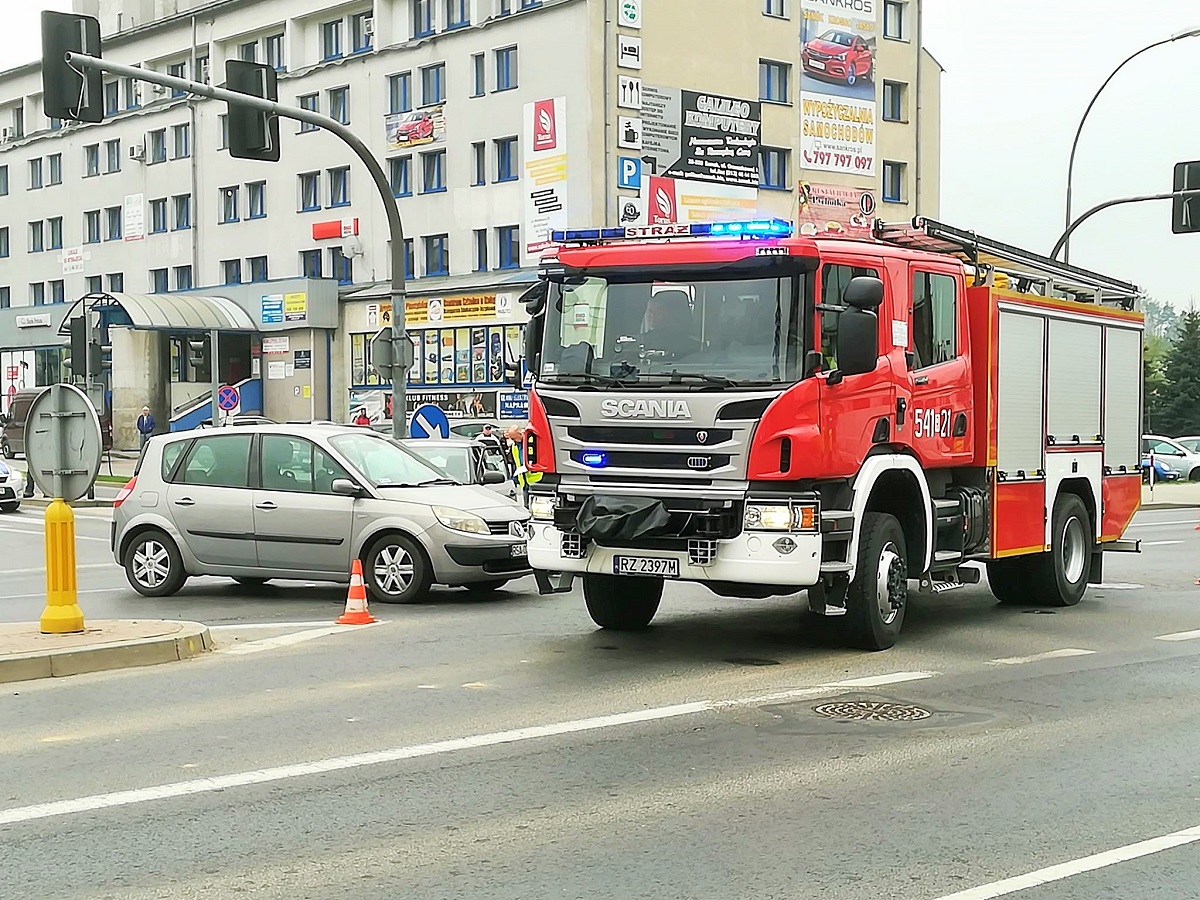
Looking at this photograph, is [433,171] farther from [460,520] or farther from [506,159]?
[460,520]

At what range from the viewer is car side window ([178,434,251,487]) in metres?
15.0

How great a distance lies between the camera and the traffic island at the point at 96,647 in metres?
10.2

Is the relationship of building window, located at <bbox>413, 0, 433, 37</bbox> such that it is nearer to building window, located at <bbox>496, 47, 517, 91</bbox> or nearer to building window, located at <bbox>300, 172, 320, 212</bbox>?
building window, located at <bbox>496, 47, 517, 91</bbox>

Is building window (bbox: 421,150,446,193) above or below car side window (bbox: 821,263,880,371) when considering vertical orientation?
above

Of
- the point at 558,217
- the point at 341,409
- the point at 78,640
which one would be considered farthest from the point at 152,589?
the point at 341,409

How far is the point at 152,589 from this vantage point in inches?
605

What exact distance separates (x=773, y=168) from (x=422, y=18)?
12562 mm

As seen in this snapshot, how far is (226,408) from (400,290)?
66.9 feet

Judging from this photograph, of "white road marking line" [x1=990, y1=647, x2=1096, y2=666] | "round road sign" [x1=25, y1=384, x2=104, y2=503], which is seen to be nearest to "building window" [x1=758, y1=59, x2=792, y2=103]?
"white road marking line" [x1=990, y1=647, x2=1096, y2=666]

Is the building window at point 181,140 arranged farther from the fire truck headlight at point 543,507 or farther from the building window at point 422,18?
the fire truck headlight at point 543,507

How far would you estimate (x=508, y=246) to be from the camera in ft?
160

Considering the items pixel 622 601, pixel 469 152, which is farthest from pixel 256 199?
pixel 622 601

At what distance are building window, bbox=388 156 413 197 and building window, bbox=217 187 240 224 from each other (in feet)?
29.9

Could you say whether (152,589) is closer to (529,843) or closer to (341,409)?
(529,843)
